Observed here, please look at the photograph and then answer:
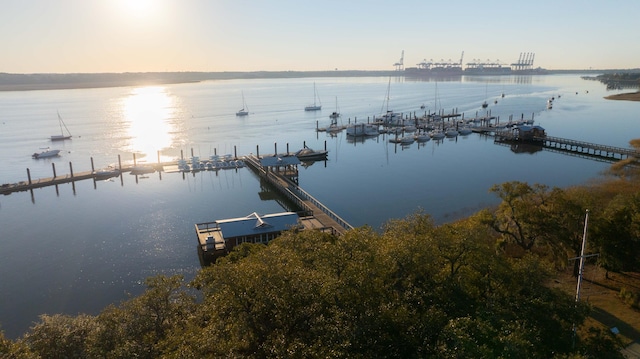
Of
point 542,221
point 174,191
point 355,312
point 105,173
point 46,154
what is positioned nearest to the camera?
point 355,312

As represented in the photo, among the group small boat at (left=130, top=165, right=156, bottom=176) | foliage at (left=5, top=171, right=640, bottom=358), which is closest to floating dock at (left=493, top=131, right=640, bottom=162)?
foliage at (left=5, top=171, right=640, bottom=358)

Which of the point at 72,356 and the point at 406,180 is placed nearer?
the point at 72,356

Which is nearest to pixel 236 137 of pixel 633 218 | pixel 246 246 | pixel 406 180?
pixel 406 180

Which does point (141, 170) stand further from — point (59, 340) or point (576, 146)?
point (576, 146)

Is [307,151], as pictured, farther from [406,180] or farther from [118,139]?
[118,139]

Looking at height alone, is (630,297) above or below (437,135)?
below

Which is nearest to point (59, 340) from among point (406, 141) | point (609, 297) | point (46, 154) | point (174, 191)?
point (609, 297)

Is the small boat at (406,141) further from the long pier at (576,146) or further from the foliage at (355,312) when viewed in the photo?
the foliage at (355,312)
